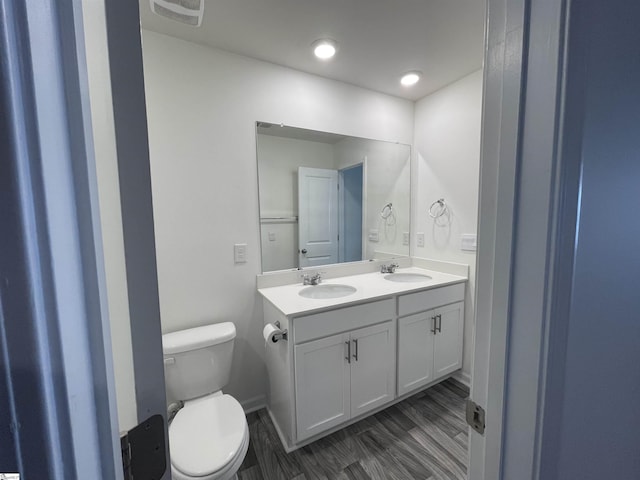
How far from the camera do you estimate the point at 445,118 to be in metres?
2.22

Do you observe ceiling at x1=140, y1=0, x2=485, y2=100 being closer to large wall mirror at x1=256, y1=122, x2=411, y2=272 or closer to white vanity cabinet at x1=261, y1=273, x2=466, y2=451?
large wall mirror at x1=256, y1=122, x2=411, y2=272

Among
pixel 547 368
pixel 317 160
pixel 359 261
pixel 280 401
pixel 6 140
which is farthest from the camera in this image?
pixel 359 261

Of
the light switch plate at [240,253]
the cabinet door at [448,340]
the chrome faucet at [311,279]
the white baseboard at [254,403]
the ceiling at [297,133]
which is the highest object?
the ceiling at [297,133]

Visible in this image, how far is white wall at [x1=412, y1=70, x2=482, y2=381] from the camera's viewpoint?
2047 mm

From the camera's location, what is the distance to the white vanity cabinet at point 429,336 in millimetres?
1842

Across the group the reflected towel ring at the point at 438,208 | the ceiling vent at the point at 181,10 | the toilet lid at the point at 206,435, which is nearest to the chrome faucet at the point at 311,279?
the toilet lid at the point at 206,435

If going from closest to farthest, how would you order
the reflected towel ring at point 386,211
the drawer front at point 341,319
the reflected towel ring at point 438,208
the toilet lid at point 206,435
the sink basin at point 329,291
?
the toilet lid at point 206,435
the drawer front at point 341,319
the sink basin at point 329,291
the reflected towel ring at point 438,208
the reflected towel ring at point 386,211

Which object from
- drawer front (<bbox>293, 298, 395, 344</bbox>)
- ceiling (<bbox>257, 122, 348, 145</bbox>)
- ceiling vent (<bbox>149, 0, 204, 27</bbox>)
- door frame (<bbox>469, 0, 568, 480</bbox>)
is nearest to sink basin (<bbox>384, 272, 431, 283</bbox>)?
drawer front (<bbox>293, 298, 395, 344</bbox>)

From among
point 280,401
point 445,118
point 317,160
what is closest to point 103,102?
point 280,401

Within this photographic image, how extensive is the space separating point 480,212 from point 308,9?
1.41 meters

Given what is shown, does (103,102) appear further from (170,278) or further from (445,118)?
(445,118)

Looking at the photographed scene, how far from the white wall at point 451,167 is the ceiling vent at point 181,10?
187 cm

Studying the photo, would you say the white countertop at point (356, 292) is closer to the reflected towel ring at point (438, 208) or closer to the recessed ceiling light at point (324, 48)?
the reflected towel ring at point (438, 208)

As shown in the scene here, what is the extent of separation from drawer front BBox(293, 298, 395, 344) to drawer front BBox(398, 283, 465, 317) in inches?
4.2
